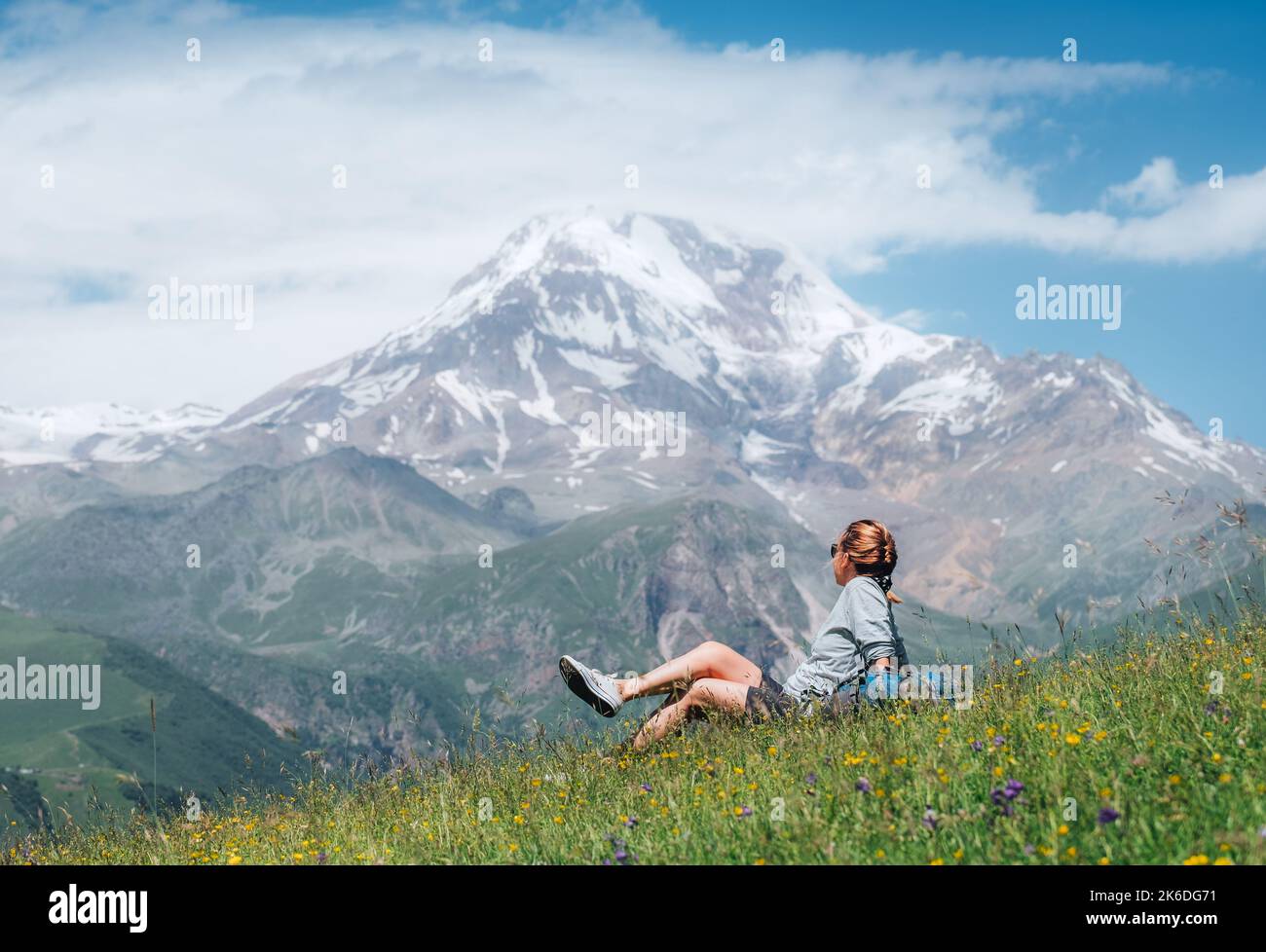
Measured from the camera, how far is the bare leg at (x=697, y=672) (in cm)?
1051

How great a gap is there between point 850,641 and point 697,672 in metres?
1.48

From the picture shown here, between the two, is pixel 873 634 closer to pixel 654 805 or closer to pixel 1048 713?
pixel 1048 713

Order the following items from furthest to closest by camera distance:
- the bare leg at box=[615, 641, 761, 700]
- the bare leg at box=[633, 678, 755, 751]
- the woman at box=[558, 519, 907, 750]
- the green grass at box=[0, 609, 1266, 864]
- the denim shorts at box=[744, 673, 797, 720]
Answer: the bare leg at box=[615, 641, 761, 700]
the bare leg at box=[633, 678, 755, 751]
the woman at box=[558, 519, 907, 750]
the denim shorts at box=[744, 673, 797, 720]
the green grass at box=[0, 609, 1266, 864]

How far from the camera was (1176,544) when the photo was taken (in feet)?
35.4

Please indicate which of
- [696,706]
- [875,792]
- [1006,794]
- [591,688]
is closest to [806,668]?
[696,706]

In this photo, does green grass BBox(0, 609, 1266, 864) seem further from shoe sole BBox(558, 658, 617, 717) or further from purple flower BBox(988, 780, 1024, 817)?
shoe sole BBox(558, 658, 617, 717)

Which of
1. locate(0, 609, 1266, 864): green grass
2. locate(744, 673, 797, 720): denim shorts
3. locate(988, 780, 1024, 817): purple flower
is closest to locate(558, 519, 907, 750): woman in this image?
locate(744, 673, 797, 720): denim shorts

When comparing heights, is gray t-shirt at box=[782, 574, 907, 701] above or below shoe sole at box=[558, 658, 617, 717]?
above

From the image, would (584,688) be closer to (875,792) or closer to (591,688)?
(591,688)

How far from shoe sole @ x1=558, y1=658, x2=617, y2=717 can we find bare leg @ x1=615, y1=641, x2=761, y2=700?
29 cm

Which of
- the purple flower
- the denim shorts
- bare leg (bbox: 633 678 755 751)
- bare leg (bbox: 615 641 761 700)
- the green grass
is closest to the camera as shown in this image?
the green grass

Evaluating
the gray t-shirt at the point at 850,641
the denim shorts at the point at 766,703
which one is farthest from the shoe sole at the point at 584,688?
the gray t-shirt at the point at 850,641

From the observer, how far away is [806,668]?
10.0 metres

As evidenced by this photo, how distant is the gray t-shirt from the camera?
9.58 metres
